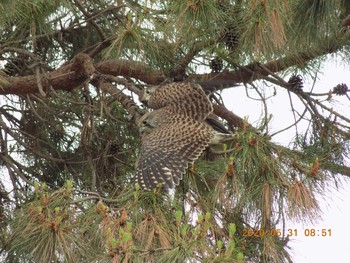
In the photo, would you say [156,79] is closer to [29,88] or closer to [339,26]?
[29,88]

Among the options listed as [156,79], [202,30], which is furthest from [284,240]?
[156,79]

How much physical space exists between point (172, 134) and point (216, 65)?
51cm

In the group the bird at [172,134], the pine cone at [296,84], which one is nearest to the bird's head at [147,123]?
the bird at [172,134]

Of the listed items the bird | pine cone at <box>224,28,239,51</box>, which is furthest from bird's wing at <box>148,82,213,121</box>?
pine cone at <box>224,28,239,51</box>

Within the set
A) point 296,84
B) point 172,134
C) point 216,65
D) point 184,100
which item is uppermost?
point 216,65

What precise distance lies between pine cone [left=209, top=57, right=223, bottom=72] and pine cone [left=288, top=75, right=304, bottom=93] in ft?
1.12

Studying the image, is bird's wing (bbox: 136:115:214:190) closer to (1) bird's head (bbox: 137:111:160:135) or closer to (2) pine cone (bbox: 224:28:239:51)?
(1) bird's head (bbox: 137:111:160:135)

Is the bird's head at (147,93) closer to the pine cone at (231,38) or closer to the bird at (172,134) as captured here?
the bird at (172,134)

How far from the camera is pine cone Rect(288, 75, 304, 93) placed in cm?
450

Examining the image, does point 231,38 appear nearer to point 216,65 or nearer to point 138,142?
point 216,65

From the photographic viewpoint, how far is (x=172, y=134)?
4.30m

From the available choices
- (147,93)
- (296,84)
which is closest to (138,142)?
(147,93)

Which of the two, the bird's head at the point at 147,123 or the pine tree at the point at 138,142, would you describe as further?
the bird's head at the point at 147,123

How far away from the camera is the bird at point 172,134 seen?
156 inches
